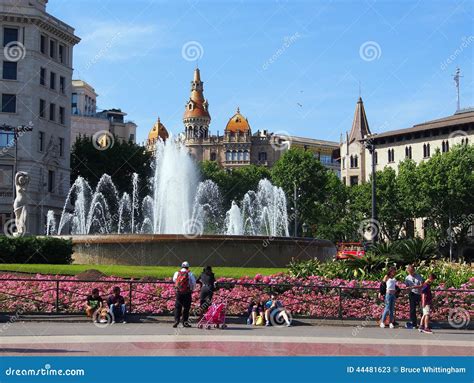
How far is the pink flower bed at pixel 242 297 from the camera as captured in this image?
20.3 m

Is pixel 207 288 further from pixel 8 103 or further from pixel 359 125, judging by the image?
pixel 359 125

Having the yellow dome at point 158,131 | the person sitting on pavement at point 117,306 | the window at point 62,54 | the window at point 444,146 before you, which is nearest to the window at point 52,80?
the window at point 62,54

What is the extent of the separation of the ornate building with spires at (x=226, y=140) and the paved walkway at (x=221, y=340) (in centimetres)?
14516

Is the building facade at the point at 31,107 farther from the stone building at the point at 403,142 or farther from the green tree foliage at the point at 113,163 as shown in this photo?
the stone building at the point at 403,142

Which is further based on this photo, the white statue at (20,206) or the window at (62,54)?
the window at (62,54)

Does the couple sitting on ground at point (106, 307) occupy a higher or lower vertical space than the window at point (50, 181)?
lower

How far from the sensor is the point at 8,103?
66.9 m

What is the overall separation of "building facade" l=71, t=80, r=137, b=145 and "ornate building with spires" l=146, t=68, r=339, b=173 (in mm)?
35801

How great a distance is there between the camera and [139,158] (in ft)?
261

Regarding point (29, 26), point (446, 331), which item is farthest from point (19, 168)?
point (446, 331)

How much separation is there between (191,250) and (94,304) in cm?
845

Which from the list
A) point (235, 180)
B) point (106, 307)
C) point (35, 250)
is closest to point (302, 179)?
point (235, 180)
